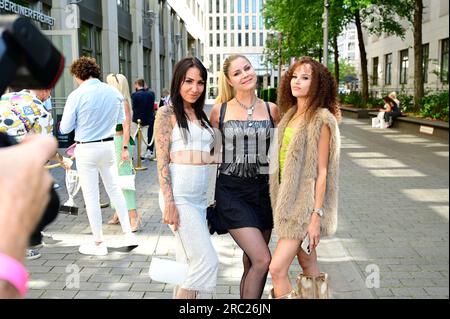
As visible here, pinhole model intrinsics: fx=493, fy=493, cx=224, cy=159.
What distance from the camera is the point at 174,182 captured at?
2.99 m

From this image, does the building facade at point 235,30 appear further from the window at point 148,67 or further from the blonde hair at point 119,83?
the blonde hair at point 119,83

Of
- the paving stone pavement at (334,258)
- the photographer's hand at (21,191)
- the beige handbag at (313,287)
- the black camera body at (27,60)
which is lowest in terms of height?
the paving stone pavement at (334,258)

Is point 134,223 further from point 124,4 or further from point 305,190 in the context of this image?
point 124,4

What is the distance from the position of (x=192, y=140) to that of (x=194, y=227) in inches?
20.8

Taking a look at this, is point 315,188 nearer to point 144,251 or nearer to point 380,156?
point 144,251

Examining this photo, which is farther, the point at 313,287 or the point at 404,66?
the point at 404,66

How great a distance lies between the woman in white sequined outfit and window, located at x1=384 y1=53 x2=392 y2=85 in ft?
115

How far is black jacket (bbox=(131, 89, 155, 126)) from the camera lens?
11.2m

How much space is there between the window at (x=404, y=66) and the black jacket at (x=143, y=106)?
82.1 ft

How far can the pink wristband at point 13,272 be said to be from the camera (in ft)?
2.14

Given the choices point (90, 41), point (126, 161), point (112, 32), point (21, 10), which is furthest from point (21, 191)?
point (112, 32)

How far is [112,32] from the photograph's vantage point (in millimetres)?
18938

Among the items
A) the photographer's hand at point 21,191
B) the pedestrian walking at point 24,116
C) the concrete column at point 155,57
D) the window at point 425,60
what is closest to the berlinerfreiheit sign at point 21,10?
the pedestrian walking at point 24,116

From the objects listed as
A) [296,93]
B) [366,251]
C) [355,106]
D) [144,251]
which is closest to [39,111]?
[144,251]
